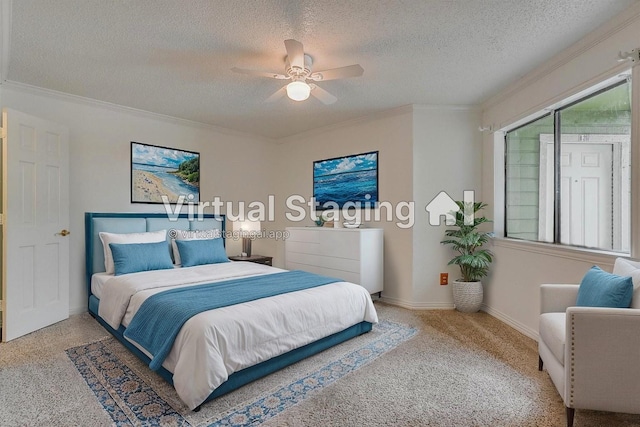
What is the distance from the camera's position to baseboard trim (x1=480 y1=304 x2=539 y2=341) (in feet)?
10.4

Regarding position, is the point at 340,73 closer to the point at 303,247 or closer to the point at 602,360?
the point at 602,360

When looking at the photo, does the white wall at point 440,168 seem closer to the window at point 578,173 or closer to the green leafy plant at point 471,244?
the green leafy plant at point 471,244

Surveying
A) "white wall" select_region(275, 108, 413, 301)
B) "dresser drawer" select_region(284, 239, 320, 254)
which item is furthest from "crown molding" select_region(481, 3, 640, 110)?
Result: "dresser drawer" select_region(284, 239, 320, 254)

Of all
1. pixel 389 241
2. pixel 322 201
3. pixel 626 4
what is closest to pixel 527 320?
pixel 389 241

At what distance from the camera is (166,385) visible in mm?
2279

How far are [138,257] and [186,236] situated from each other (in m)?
0.79

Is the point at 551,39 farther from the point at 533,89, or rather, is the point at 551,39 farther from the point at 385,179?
the point at 385,179

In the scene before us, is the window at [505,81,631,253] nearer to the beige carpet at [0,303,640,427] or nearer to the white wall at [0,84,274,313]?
the beige carpet at [0,303,640,427]

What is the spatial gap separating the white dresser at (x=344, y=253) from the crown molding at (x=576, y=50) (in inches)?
85.8

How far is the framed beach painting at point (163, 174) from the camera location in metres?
4.30

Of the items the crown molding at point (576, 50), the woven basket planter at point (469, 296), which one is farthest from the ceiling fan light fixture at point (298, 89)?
the woven basket planter at point (469, 296)

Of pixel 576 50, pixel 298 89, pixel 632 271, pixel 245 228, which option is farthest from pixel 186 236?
pixel 576 50

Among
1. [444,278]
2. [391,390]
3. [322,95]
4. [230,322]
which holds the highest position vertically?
[322,95]

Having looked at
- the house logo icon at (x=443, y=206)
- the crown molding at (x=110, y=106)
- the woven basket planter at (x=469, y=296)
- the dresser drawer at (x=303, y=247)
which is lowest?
the woven basket planter at (x=469, y=296)
